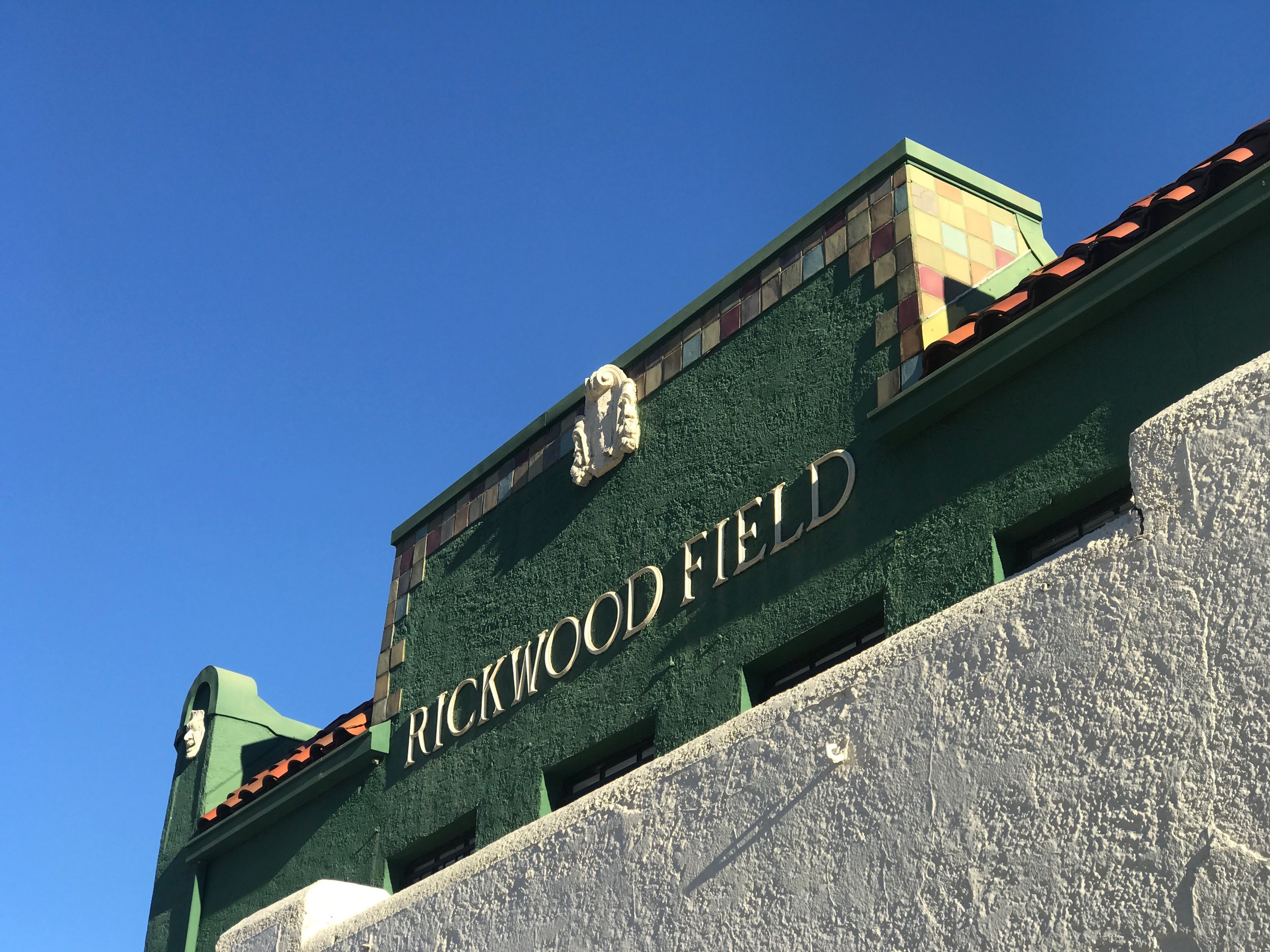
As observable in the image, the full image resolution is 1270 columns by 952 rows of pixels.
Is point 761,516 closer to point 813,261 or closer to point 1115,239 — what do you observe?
point 813,261

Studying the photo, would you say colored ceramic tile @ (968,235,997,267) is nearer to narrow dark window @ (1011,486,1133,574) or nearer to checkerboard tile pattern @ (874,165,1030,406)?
checkerboard tile pattern @ (874,165,1030,406)

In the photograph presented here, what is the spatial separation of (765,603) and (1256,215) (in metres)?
3.27

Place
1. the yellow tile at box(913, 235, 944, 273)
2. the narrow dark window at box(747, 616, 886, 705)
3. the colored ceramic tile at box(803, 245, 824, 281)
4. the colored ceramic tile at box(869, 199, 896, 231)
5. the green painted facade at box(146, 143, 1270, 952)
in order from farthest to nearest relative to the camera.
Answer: the colored ceramic tile at box(803, 245, 824, 281)
the colored ceramic tile at box(869, 199, 896, 231)
the yellow tile at box(913, 235, 944, 273)
the narrow dark window at box(747, 616, 886, 705)
the green painted facade at box(146, 143, 1270, 952)

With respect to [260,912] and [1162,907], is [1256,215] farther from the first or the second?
[260,912]

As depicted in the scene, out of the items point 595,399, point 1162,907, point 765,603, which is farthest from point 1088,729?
point 595,399

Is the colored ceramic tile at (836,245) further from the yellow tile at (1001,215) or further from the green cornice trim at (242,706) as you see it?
the green cornice trim at (242,706)

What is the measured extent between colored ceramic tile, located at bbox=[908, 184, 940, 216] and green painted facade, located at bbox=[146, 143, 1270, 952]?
485 mm

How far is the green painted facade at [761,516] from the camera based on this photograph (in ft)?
23.8

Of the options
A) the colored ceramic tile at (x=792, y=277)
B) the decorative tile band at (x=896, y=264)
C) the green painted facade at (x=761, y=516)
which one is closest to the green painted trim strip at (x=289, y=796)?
the green painted facade at (x=761, y=516)

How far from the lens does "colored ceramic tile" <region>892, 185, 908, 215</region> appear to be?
8938 mm

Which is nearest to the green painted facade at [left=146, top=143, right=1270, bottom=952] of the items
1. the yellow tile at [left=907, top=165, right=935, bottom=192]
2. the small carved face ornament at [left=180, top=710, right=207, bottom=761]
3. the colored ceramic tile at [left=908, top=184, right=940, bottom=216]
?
the colored ceramic tile at [left=908, top=184, right=940, bottom=216]

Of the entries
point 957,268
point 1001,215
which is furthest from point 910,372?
point 1001,215

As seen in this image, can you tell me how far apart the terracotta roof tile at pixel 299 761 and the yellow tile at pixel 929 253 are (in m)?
5.61

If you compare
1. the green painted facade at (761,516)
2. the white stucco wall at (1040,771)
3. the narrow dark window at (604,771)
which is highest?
the green painted facade at (761,516)
